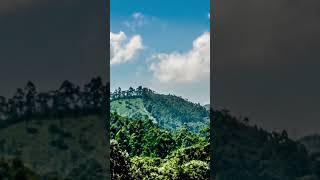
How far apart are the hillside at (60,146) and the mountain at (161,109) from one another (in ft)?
31.3

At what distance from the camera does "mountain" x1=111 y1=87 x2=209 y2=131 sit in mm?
16250

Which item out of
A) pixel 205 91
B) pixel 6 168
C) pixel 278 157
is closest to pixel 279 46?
pixel 278 157

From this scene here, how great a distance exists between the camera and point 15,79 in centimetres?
601

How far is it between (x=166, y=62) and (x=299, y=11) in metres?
8.48

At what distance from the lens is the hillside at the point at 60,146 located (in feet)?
19.6

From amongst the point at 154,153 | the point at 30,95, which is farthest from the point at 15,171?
the point at 154,153

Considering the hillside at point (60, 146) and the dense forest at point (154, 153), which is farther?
the dense forest at point (154, 153)

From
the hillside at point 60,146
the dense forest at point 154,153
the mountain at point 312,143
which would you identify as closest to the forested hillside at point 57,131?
the hillside at point 60,146

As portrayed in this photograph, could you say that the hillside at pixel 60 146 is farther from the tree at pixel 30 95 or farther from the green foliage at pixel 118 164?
the green foliage at pixel 118 164

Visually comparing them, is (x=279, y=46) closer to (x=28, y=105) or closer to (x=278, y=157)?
(x=278, y=157)

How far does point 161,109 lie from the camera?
17.6 m

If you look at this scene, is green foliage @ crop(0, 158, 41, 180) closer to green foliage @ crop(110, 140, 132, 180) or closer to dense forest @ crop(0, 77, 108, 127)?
dense forest @ crop(0, 77, 108, 127)

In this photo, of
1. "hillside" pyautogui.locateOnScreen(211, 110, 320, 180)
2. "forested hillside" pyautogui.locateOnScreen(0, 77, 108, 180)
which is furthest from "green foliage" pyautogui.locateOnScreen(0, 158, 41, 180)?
"hillside" pyautogui.locateOnScreen(211, 110, 320, 180)

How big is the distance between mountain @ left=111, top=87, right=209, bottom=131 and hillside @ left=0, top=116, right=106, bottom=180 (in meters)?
9.54
